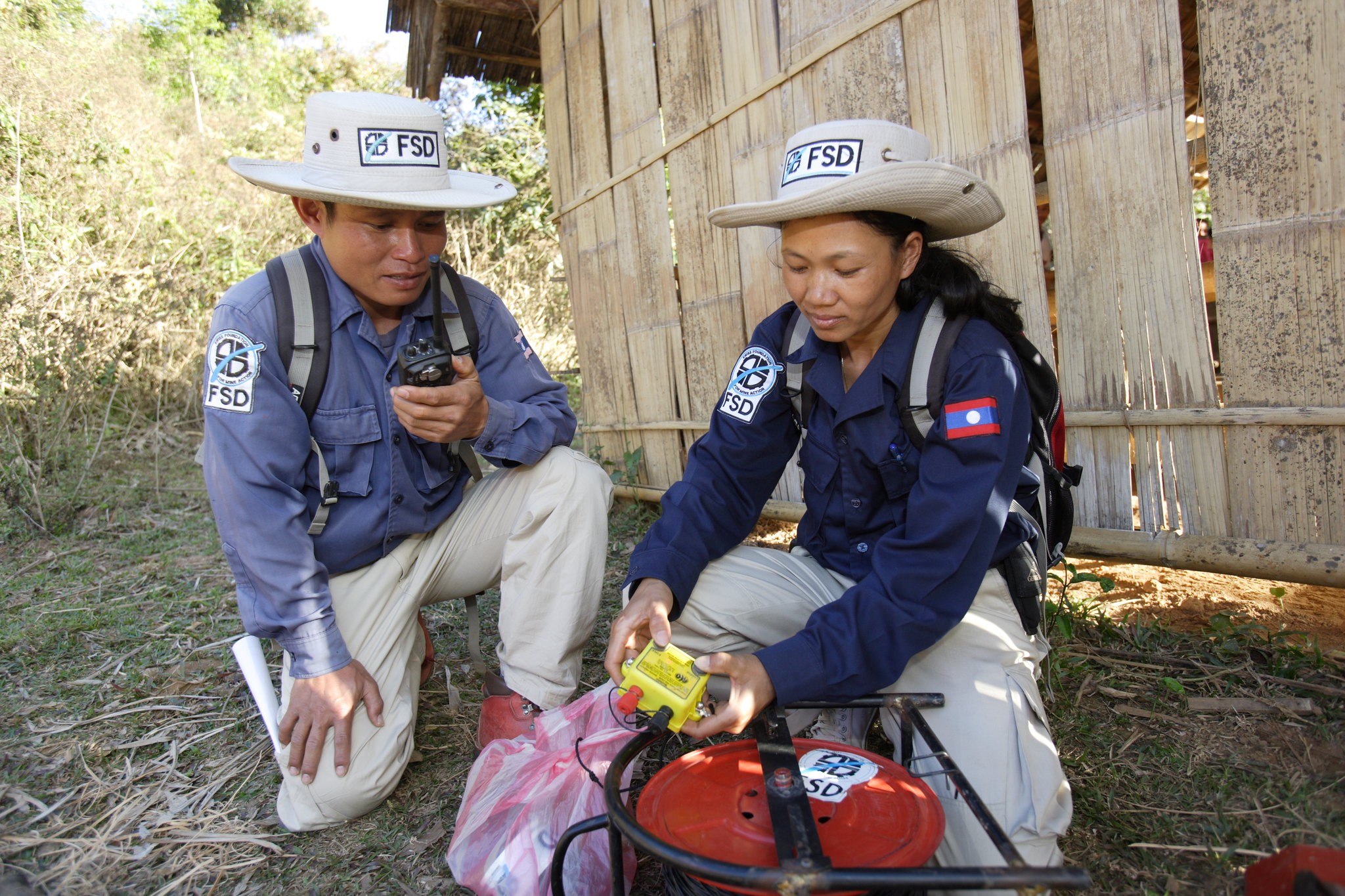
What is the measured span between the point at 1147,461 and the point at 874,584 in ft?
4.21

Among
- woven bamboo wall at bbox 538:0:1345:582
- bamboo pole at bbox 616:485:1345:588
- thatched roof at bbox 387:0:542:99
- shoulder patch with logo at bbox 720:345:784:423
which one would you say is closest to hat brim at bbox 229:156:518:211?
shoulder patch with logo at bbox 720:345:784:423

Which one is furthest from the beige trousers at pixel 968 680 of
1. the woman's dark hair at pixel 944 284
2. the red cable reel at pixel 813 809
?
the woman's dark hair at pixel 944 284

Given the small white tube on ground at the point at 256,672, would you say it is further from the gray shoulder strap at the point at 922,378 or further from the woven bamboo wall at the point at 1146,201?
the woven bamboo wall at the point at 1146,201

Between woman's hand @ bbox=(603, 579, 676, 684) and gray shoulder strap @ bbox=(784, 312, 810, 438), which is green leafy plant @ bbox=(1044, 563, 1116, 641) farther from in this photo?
woman's hand @ bbox=(603, 579, 676, 684)

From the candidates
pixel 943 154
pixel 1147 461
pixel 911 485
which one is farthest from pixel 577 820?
pixel 943 154

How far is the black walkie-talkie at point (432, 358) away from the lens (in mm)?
2057

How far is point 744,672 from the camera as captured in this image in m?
1.56

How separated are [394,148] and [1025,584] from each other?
6.44 feet

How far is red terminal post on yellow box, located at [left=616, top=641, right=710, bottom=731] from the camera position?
1476mm

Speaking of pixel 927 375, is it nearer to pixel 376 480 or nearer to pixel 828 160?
pixel 828 160

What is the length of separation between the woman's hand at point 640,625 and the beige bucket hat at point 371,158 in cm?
111

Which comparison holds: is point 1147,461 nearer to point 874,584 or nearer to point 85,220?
point 874,584

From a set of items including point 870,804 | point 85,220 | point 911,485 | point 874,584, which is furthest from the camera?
point 85,220

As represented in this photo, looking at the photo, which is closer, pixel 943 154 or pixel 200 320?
pixel 943 154
